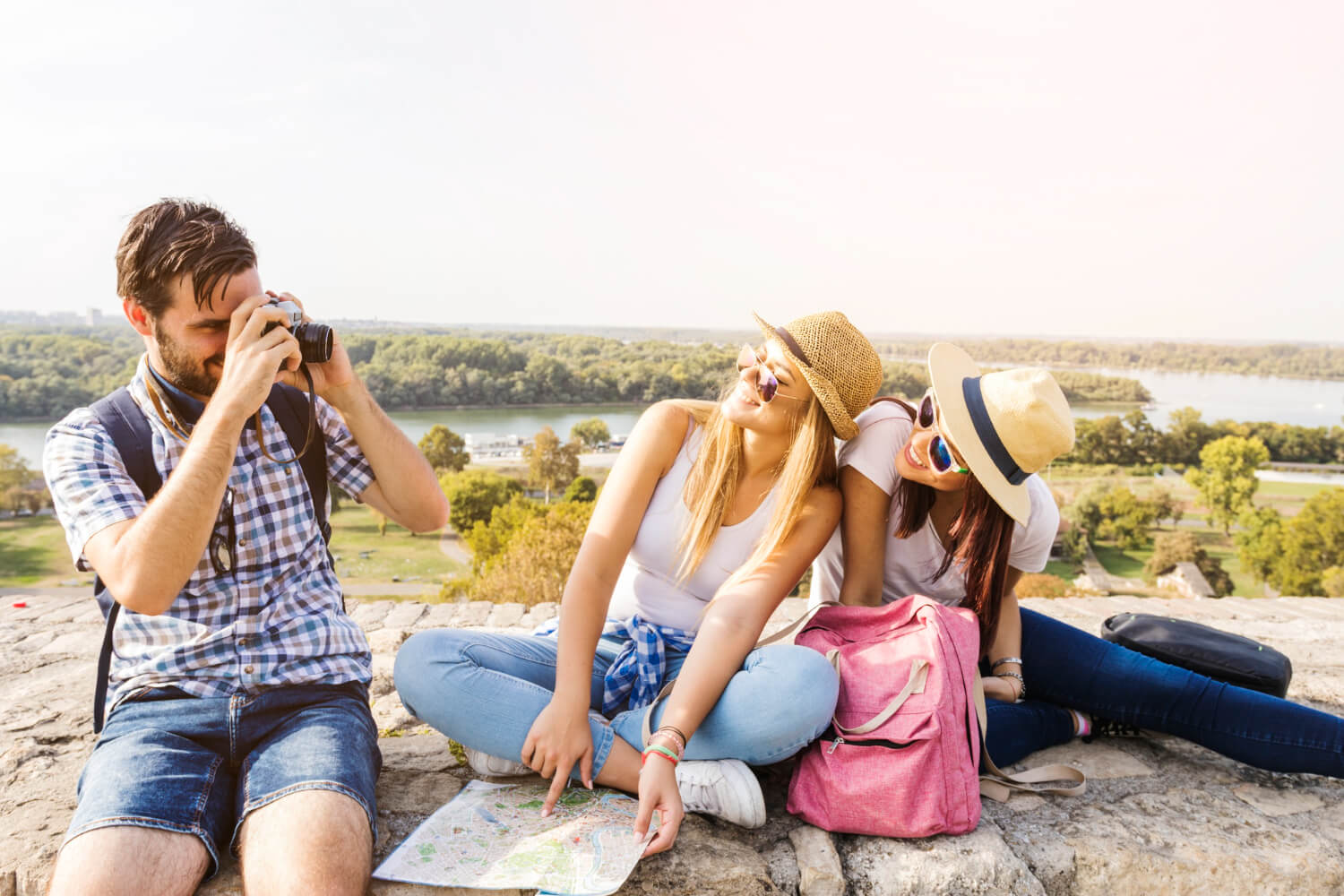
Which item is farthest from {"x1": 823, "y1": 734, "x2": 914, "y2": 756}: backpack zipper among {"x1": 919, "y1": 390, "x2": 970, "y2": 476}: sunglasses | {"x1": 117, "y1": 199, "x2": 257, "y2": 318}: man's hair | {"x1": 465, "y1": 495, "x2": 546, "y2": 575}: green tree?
{"x1": 465, "y1": 495, "x2": 546, "y2": 575}: green tree

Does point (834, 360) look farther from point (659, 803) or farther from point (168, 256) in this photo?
point (168, 256)

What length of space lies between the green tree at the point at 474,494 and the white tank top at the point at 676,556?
148ft

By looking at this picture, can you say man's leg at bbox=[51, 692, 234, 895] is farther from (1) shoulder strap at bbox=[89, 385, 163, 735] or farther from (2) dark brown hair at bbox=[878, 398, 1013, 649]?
(2) dark brown hair at bbox=[878, 398, 1013, 649]

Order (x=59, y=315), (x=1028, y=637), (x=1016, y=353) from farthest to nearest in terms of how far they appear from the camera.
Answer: (x=59, y=315), (x=1016, y=353), (x=1028, y=637)

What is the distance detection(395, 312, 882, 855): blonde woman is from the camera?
72.5 inches

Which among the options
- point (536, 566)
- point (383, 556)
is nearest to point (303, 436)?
point (536, 566)

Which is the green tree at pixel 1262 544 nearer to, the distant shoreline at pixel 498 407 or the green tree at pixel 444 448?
the distant shoreline at pixel 498 407

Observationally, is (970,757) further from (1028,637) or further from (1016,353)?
(1016,353)

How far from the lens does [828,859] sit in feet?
5.81

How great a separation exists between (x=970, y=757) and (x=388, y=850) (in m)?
1.32

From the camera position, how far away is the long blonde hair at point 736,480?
210 cm

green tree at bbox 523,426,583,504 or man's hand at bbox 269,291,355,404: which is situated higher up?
man's hand at bbox 269,291,355,404

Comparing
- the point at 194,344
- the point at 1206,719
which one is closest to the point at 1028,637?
the point at 1206,719

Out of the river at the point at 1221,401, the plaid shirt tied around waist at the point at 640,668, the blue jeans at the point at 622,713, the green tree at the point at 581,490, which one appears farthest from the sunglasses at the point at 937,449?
the river at the point at 1221,401
